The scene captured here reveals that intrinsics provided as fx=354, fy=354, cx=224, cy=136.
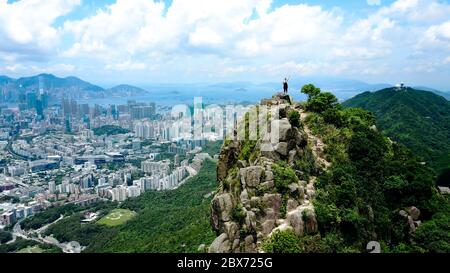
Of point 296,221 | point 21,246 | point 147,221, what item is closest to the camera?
point 296,221

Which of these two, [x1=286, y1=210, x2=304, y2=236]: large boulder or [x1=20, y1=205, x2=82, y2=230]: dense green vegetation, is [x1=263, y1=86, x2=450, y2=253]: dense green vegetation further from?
[x1=20, y1=205, x2=82, y2=230]: dense green vegetation

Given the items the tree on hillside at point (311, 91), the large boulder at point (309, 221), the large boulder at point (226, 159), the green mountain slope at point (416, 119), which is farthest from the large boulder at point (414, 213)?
the green mountain slope at point (416, 119)

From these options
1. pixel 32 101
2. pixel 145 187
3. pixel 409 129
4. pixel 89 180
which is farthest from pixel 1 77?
pixel 409 129

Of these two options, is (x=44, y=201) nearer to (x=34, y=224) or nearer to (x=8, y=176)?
(x=34, y=224)

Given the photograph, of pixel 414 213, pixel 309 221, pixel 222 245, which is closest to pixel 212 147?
pixel 414 213

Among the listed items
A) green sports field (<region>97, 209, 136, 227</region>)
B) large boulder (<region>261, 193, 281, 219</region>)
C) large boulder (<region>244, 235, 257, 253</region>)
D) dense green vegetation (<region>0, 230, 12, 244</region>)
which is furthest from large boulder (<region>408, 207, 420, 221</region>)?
dense green vegetation (<region>0, 230, 12, 244</region>)

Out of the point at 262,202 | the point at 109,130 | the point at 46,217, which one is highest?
the point at 262,202

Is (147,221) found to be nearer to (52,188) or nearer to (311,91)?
(311,91)
